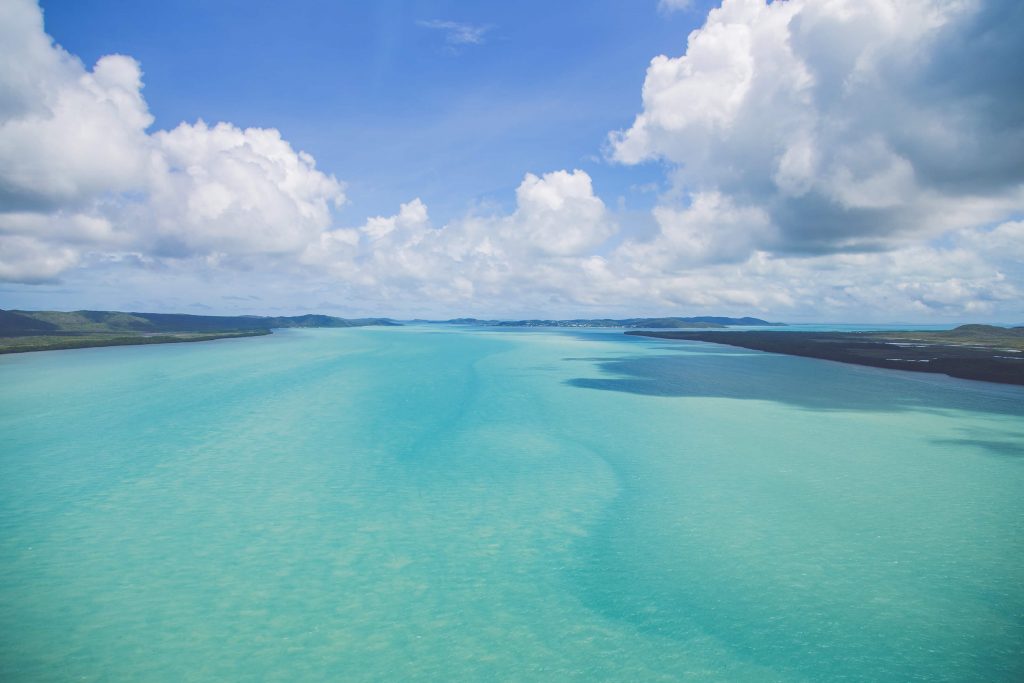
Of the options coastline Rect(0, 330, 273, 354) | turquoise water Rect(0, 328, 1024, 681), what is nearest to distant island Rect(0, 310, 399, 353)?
coastline Rect(0, 330, 273, 354)

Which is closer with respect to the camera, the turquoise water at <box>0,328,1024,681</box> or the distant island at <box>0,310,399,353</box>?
the turquoise water at <box>0,328,1024,681</box>

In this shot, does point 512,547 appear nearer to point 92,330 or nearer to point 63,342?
point 63,342

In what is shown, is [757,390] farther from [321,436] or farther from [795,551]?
[321,436]

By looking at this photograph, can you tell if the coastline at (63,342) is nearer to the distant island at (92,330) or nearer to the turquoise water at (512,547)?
the distant island at (92,330)

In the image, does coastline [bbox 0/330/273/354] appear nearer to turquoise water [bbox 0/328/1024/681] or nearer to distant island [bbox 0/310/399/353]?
distant island [bbox 0/310/399/353]

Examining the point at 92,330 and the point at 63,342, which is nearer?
the point at 63,342

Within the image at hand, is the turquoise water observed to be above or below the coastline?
below

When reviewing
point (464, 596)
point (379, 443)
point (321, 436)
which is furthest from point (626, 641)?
point (321, 436)

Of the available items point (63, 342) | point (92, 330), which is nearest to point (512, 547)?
point (63, 342)
